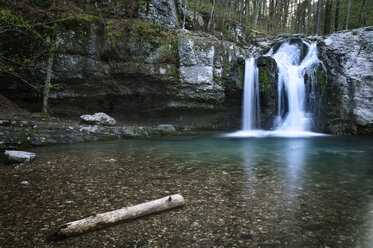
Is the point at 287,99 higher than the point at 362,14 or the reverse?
the reverse

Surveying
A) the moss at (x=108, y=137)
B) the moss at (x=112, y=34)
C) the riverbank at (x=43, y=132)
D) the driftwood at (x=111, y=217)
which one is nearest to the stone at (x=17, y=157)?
the riverbank at (x=43, y=132)

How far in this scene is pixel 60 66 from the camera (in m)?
12.7

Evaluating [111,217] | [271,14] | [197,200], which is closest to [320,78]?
[197,200]

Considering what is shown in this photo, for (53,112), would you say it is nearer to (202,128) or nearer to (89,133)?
(89,133)

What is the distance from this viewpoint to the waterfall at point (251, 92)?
1519 cm

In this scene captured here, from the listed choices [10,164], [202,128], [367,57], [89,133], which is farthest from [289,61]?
[10,164]

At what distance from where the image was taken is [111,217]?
2.92 meters

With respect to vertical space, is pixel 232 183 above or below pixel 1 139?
below

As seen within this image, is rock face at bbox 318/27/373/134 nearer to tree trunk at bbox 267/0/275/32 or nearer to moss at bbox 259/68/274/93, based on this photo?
moss at bbox 259/68/274/93

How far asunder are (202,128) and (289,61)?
26.6ft

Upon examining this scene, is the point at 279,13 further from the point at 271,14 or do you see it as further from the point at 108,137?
the point at 108,137

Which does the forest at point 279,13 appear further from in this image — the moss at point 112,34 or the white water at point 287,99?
the moss at point 112,34

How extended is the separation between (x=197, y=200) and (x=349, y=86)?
15132mm

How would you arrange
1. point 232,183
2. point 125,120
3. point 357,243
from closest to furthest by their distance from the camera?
1. point 357,243
2. point 232,183
3. point 125,120
